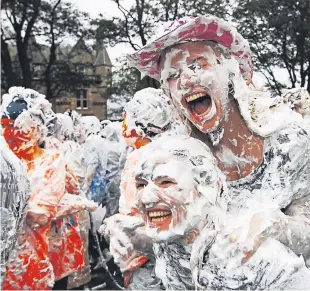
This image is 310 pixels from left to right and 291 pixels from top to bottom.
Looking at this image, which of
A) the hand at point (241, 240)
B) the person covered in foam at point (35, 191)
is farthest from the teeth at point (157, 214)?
the person covered in foam at point (35, 191)

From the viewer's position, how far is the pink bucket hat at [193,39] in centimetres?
204

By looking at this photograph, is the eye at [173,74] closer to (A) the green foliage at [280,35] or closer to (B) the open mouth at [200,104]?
(B) the open mouth at [200,104]

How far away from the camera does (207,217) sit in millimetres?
1744

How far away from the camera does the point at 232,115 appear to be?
2199 millimetres

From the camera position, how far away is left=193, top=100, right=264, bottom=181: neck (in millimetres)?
2225

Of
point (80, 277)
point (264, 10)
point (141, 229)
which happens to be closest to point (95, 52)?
point (264, 10)

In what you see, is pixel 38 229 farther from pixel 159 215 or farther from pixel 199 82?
pixel 159 215

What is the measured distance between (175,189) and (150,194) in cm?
7

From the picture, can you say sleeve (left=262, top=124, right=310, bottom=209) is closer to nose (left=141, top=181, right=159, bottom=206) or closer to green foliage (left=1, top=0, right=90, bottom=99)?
nose (left=141, top=181, right=159, bottom=206)

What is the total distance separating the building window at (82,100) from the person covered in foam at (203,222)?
71.5 feet

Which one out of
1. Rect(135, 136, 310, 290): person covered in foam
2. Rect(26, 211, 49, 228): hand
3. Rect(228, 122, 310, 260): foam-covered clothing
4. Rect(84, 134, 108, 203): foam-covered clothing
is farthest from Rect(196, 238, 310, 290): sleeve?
Rect(84, 134, 108, 203): foam-covered clothing

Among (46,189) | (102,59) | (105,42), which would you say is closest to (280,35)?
(105,42)

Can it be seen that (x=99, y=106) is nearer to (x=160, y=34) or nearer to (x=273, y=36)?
(x=273, y=36)

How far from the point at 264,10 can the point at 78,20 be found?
7640 millimetres
